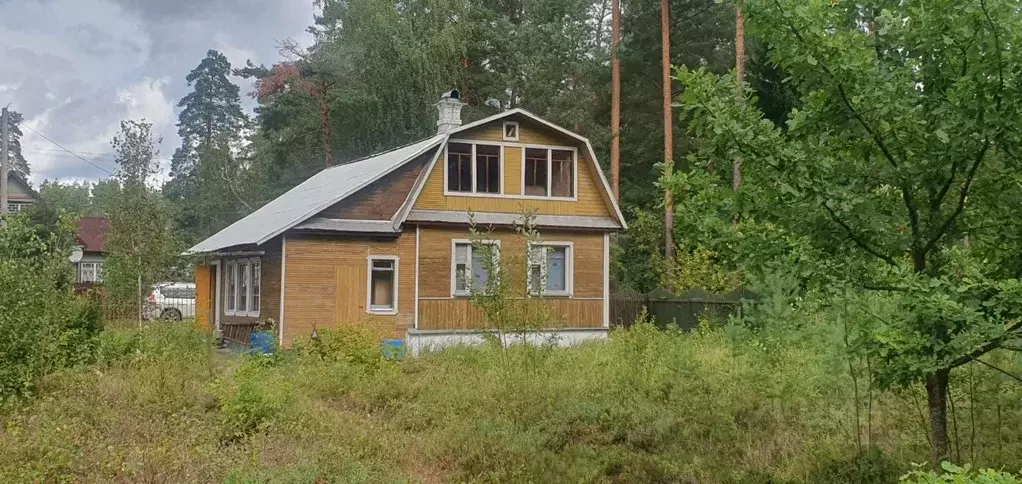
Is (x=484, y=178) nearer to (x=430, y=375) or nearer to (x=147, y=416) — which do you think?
(x=430, y=375)

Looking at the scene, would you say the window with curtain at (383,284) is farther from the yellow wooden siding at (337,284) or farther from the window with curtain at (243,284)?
the window with curtain at (243,284)

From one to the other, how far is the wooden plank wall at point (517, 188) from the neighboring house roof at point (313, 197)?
0.92 m

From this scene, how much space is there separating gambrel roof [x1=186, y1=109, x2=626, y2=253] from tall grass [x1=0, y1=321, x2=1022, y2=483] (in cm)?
558

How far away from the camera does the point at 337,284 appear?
18719mm

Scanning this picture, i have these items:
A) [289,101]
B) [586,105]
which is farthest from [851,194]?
[289,101]

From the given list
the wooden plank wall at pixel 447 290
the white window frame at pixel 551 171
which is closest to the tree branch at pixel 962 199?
the wooden plank wall at pixel 447 290

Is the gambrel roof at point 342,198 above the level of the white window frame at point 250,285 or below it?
above

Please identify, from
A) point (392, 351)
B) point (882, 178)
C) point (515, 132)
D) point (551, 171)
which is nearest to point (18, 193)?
point (515, 132)

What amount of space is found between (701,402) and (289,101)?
32.3 metres

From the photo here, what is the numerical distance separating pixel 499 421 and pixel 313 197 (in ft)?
44.1

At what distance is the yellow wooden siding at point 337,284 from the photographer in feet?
59.9

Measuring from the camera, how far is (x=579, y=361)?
14109 millimetres

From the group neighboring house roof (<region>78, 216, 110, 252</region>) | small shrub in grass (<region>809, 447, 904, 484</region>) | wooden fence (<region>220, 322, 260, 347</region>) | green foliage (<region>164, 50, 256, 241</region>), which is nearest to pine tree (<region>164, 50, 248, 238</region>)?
green foliage (<region>164, 50, 256, 241</region>)

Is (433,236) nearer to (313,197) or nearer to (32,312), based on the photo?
(313,197)
